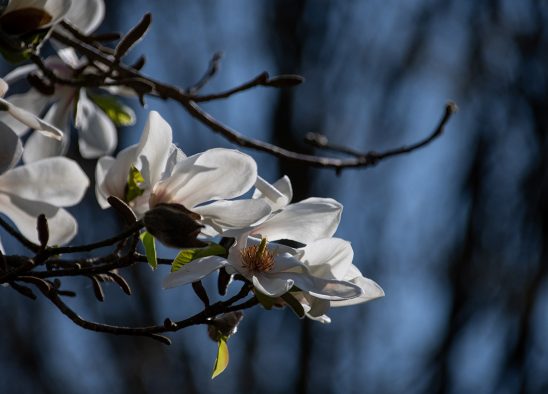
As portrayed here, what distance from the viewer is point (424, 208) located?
4.97 m

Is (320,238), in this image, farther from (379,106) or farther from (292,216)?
(379,106)

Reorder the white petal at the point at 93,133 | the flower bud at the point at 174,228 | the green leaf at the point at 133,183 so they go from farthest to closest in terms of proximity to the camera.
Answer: the white petal at the point at 93,133 < the green leaf at the point at 133,183 < the flower bud at the point at 174,228

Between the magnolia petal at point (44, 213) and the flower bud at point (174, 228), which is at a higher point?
the flower bud at point (174, 228)

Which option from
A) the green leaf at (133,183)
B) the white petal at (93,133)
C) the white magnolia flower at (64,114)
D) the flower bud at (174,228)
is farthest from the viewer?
the white petal at (93,133)

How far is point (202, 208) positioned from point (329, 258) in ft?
→ 0.34

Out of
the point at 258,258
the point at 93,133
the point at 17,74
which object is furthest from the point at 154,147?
the point at 93,133

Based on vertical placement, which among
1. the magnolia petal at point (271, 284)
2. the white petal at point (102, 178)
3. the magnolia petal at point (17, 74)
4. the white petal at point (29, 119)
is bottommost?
the magnolia petal at point (271, 284)

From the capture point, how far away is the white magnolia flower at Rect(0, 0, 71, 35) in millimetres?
774

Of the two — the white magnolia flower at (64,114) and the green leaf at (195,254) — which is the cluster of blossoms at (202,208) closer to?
the green leaf at (195,254)

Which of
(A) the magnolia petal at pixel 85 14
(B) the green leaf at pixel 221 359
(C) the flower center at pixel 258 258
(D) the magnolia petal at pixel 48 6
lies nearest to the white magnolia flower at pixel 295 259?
(C) the flower center at pixel 258 258

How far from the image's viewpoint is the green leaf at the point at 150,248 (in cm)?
72

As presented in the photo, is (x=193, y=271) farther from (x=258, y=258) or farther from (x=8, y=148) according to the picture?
(x=8, y=148)

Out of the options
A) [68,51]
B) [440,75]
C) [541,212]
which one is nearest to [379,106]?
[440,75]

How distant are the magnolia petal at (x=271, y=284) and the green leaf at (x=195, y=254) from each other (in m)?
0.04
